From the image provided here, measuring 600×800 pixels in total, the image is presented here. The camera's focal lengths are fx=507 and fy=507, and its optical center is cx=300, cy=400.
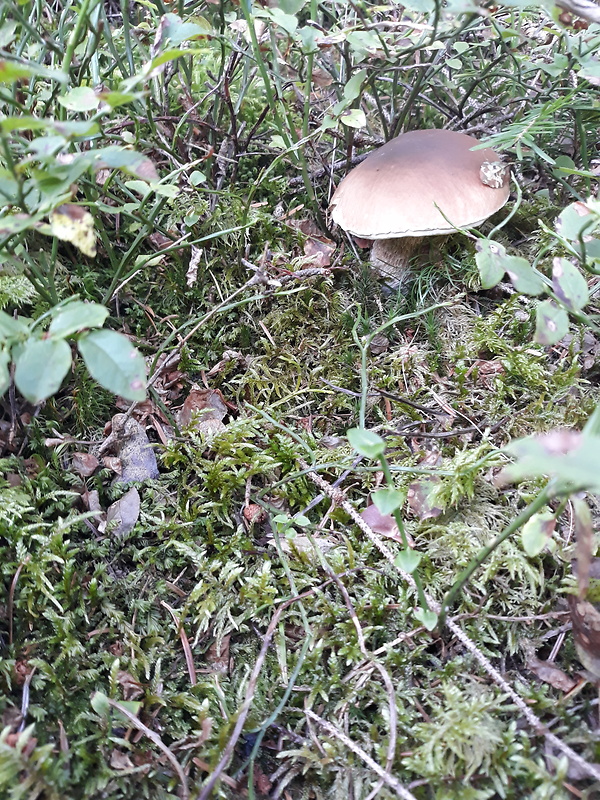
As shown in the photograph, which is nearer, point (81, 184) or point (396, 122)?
point (81, 184)

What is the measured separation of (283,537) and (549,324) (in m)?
0.78

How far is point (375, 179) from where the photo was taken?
1.48 m

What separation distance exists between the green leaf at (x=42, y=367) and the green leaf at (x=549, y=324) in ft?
2.48

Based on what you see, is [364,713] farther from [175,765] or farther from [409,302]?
[409,302]

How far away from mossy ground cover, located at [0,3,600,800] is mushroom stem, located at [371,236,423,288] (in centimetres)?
8

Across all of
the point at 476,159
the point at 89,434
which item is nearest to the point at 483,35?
the point at 476,159

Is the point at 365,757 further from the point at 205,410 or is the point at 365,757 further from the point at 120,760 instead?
the point at 205,410

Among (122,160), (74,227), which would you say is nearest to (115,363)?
(74,227)

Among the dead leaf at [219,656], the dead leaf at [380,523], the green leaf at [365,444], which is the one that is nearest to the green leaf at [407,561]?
the green leaf at [365,444]

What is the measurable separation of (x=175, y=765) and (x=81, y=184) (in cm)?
141

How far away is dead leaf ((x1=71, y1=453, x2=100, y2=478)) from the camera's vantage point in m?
1.34

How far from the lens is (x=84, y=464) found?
1349 mm

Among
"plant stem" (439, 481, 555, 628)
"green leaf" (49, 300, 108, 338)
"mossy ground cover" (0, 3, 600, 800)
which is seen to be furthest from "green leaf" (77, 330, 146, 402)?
"plant stem" (439, 481, 555, 628)

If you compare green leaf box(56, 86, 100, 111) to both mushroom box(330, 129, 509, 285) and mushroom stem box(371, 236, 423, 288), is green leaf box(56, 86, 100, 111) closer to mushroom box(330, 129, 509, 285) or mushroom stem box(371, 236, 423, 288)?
mushroom box(330, 129, 509, 285)
